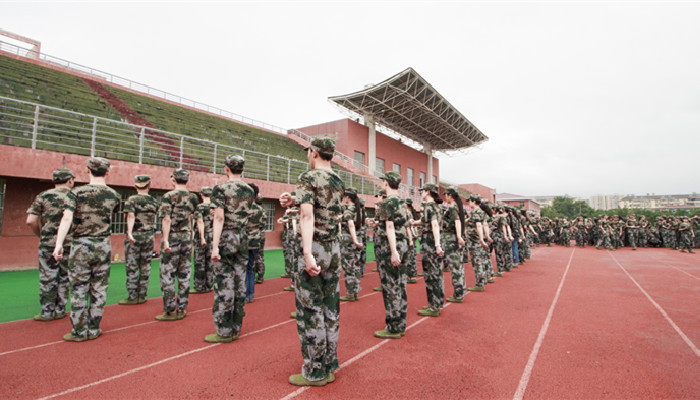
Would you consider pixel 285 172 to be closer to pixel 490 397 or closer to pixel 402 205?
pixel 402 205

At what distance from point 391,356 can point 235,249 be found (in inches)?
88.7

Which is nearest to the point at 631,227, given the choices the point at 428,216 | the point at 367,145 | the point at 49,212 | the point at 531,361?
the point at 367,145

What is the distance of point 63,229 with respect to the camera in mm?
3857

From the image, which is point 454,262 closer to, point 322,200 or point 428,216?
point 428,216

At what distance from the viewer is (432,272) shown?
5.17 meters

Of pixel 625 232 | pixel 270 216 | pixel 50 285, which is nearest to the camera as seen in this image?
pixel 50 285

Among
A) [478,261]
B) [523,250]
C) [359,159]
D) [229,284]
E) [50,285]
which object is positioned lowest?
[523,250]

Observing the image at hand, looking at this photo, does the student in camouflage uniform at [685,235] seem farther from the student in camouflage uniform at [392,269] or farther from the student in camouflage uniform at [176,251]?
the student in camouflage uniform at [176,251]

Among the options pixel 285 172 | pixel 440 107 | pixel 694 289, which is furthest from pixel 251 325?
pixel 440 107

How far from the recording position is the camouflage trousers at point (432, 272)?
16.9ft

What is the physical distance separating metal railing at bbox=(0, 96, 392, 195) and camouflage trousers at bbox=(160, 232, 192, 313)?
613 centimetres

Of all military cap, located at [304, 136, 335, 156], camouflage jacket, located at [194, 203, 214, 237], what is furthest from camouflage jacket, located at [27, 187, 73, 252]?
military cap, located at [304, 136, 335, 156]

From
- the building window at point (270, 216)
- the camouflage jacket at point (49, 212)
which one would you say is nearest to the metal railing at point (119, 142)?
the building window at point (270, 216)

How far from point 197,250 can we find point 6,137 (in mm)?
6394
